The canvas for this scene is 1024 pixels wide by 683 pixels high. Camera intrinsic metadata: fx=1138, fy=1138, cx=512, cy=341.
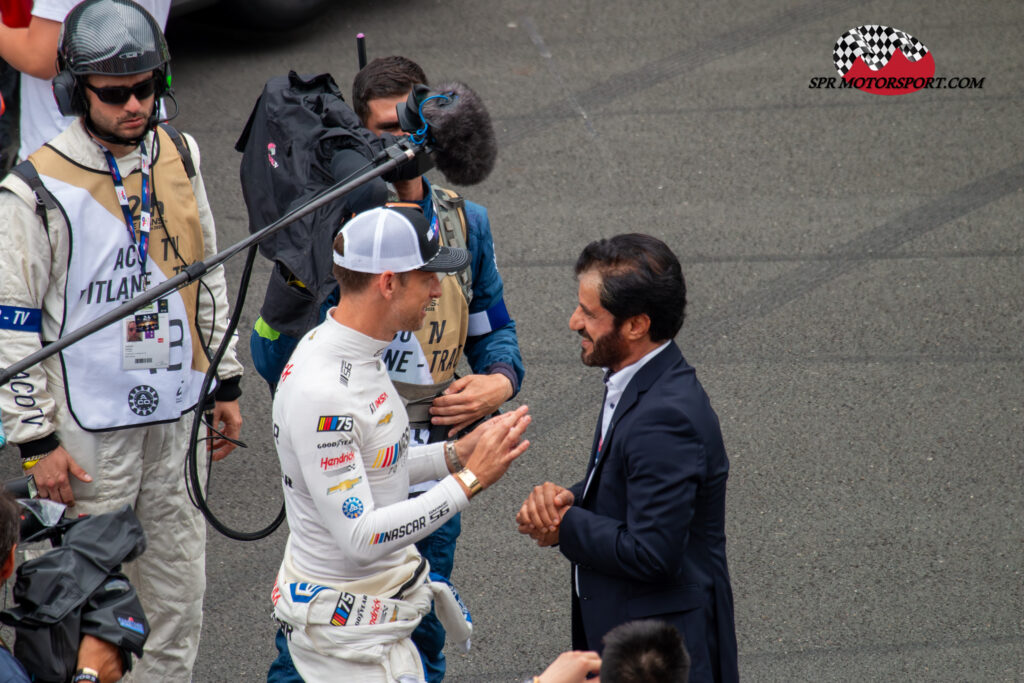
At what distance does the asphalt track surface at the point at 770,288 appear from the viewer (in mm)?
4750

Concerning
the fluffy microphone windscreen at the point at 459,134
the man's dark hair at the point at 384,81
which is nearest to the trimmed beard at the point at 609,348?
the fluffy microphone windscreen at the point at 459,134

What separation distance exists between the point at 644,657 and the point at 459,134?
1.60 m

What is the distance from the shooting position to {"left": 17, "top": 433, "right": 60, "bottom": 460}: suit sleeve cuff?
357 centimetres

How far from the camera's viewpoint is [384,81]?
3969mm

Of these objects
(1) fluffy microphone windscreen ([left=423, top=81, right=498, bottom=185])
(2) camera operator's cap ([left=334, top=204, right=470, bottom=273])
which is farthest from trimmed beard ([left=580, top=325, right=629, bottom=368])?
(1) fluffy microphone windscreen ([left=423, top=81, right=498, bottom=185])

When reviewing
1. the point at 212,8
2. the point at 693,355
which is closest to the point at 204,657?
the point at 693,355

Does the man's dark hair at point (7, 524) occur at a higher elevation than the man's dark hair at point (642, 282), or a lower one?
lower

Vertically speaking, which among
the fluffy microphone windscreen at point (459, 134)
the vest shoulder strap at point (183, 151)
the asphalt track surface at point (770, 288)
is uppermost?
the fluffy microphone windscreen at point (459, 134)

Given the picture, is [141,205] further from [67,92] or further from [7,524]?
[7,524]

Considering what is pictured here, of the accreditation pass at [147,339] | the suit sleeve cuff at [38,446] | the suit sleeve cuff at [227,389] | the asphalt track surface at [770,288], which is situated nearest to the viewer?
the suit sleeve cuff at [38,446]

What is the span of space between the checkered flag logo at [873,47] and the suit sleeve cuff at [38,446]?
7.17 meters

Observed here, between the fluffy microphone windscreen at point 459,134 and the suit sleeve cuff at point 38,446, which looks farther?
the suit sleeve cuff at point 38,446

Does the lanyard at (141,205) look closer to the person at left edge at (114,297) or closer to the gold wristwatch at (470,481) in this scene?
the person at left edge at (114,297)

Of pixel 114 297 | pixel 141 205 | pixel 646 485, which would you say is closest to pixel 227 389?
pixel 114 297
